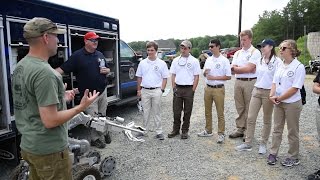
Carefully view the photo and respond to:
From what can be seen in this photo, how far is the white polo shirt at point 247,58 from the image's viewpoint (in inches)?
208

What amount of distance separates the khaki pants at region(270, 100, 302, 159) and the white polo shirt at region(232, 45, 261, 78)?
105 cm

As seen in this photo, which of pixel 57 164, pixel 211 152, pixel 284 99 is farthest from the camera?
pixel 211 152

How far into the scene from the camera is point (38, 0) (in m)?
4.43

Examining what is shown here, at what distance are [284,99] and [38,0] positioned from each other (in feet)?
11.6

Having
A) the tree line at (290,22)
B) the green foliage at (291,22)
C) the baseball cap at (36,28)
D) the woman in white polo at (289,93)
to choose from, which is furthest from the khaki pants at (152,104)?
the green foliage at (291,22)

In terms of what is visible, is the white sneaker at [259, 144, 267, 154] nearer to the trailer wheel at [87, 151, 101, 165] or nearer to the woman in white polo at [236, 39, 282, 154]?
the woman in white polo at [236, 39, 282, 154]

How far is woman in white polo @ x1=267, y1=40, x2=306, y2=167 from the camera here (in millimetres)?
4211

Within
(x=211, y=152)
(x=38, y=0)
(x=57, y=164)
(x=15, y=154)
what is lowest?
(x=211, y=152)

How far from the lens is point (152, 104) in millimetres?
5848

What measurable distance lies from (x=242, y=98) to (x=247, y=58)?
2.36 feet

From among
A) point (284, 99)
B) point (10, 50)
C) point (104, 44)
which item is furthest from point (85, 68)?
point (284, 99)

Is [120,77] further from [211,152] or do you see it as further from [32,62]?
[32,62]

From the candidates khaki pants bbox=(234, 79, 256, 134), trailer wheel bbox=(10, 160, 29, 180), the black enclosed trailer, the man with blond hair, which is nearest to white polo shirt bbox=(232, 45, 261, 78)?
the man with blond hair

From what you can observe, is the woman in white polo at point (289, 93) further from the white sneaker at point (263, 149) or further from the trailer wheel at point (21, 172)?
the trailer wheel at point (21, 172)
